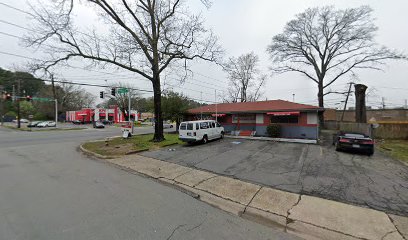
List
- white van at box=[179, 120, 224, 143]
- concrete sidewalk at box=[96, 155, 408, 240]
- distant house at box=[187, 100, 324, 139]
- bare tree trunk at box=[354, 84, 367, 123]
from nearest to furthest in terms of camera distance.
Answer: concrete sidewalk at box=[96, 155, 408, 240]
white van at box=[179, 120, 224, 143]
distant house at box=[187, 100, 324, 139]
bare tree trunk at box=[354, 84, 367, 123]

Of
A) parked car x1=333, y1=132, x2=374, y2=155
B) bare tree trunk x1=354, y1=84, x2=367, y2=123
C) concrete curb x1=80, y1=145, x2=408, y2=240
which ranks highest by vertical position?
bare tree trunk x1=354, y1=84, x2=367, y2=123

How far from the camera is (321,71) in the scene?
30.0 m

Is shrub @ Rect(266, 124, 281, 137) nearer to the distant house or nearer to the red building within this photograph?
the distant house

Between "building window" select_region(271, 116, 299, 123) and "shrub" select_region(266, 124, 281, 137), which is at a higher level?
"building window" select_region(271, 116, 299, 123)

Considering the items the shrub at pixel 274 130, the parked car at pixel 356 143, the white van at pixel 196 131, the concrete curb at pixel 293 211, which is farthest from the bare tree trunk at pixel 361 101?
the concrete curb at pixel 293 211

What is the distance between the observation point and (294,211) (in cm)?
467

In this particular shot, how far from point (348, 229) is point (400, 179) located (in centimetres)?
546

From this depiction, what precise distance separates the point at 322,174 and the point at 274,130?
1100cm

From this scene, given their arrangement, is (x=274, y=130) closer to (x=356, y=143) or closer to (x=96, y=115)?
(x=356, y=143)

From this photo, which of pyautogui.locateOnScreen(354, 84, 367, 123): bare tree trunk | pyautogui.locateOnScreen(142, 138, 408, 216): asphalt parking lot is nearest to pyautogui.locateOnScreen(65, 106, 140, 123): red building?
pyautogui.locateOnScreen(354, 84, 367, 123): bare tree trunk

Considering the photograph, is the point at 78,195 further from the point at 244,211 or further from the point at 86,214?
the point at 244,211

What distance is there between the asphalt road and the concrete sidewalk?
46 cm

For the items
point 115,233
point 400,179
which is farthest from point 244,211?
point 400,179

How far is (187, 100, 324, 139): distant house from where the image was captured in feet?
57.7
